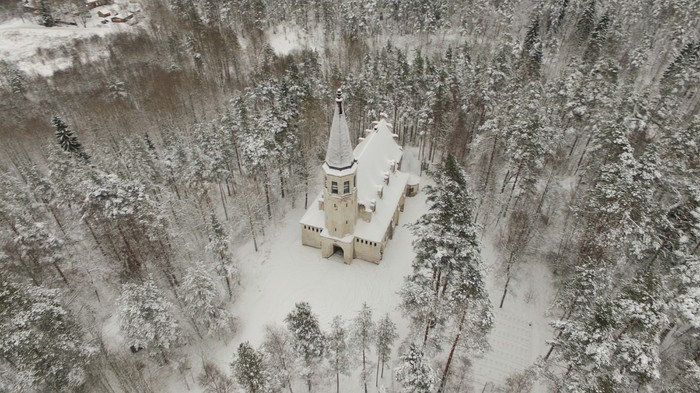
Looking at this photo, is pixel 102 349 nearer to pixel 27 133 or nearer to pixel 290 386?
pixel 290 386

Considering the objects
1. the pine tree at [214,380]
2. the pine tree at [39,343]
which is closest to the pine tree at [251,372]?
the pine tree at [214,380]

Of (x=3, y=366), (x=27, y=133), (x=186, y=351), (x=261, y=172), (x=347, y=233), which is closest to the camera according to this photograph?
(x=3, y=366)

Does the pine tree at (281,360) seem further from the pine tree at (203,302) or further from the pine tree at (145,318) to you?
the pine tree at (145,318)

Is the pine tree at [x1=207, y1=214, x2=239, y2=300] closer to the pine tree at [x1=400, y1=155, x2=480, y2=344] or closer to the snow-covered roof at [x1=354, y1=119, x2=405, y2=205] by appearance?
the snow-covered roof at [x1=354, y1=119, x2=405, y2=205]

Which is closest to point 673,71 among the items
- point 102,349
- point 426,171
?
point 426,171

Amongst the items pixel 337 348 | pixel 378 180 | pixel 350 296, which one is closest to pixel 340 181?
pixel 378 180

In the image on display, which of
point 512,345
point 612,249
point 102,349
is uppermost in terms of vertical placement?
point 612,249

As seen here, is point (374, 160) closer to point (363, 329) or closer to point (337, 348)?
point (363, 329)
